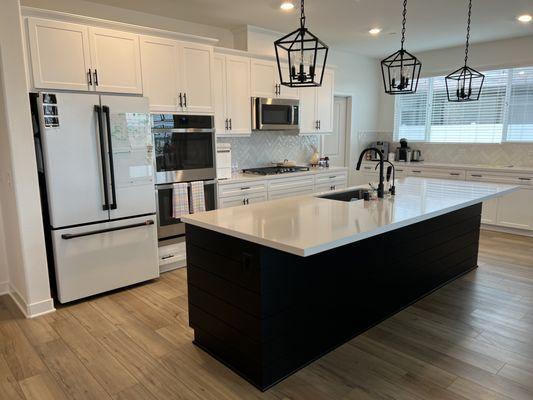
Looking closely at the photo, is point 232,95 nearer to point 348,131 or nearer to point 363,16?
point 363,16

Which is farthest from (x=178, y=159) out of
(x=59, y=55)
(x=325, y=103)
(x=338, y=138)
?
(x=338, y=138)

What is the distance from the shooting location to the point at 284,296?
224cm

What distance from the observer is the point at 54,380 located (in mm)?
2338

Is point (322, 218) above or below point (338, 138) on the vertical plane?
below

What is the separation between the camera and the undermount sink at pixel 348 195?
3438mm

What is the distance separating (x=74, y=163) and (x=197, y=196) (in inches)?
50.3

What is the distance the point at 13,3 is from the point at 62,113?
816mm

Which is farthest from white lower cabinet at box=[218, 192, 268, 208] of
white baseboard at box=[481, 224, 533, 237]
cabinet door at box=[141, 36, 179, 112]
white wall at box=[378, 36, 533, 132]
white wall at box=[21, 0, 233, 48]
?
white wall at box=[378, 36, 533, 132]

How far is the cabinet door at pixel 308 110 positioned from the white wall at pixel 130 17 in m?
1.22

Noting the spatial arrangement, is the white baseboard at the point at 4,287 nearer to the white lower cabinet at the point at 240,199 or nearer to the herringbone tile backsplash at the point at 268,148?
the white lower cabinet at the point at 240,199

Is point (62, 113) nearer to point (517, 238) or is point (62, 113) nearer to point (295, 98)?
point (295, 98)

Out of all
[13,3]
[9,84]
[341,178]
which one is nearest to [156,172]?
[9,84]

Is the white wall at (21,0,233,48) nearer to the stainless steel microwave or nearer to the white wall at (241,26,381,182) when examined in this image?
the stainless steel microwave

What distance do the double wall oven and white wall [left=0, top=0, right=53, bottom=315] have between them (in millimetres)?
1083
